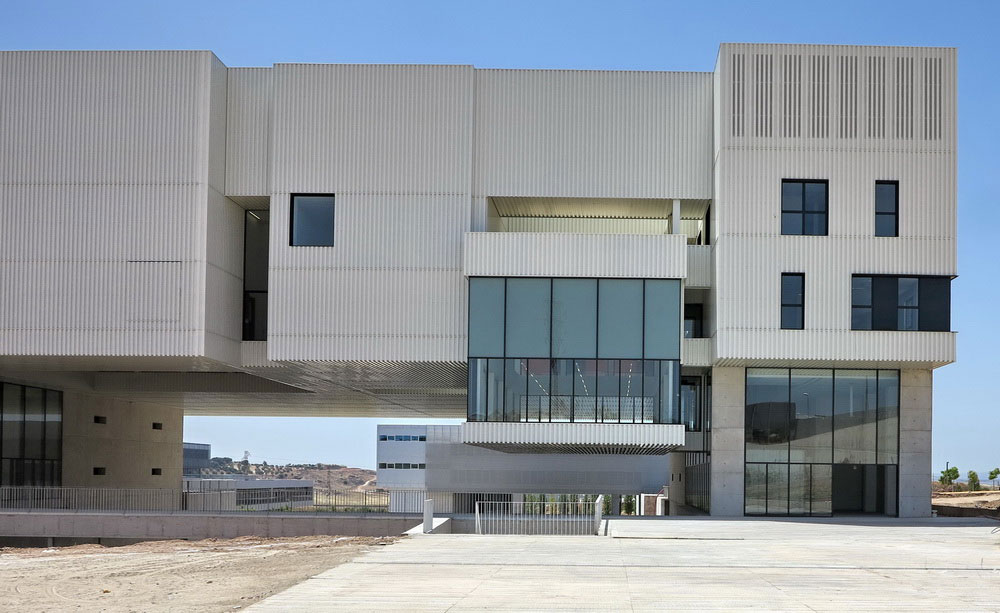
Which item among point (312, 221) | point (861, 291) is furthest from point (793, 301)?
point (312, 221)

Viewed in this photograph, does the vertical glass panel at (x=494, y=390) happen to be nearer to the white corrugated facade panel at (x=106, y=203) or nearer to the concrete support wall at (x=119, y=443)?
the white corrugated facade panel at (x=106, y=203)

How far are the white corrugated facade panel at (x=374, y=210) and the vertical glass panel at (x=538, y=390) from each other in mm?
2782

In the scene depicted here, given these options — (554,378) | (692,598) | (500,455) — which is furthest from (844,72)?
(500,455)

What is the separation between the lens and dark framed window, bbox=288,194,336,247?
132 ft

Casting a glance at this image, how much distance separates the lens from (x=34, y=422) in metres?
50.9

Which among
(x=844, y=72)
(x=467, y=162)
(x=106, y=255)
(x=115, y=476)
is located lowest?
(x=115, y=476)

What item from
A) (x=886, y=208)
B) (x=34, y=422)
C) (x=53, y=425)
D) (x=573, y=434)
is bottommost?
(x=53, y=425)

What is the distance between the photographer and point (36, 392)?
5116 centimetres

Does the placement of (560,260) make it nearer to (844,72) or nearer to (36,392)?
(844,72)

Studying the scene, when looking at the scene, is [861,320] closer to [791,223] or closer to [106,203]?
[791,223]

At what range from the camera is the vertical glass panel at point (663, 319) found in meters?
38.6

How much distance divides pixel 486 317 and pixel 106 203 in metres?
14.1

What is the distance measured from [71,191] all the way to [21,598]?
79.0ft

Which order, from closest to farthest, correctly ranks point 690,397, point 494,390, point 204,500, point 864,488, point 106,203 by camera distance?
point 494,390, point 106,203, point 864,488, point 690,397, point 204,500
